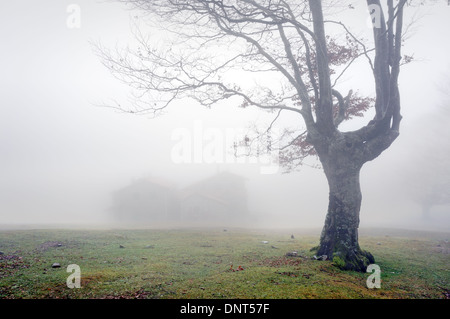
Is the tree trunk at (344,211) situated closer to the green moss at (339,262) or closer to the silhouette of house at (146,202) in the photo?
the green moss at (339,262)

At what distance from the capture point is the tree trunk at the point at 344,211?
9.21 meters

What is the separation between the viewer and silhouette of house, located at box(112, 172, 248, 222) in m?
59.5

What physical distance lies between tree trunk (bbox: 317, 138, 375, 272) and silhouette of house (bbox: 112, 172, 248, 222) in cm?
5000

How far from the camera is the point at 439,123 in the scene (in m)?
53.4

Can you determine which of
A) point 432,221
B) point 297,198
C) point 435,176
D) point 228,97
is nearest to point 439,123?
A: point 435,176

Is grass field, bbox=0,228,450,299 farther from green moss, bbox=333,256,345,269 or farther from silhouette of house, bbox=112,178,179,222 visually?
silhouette of house, bbox=112,178,179,222

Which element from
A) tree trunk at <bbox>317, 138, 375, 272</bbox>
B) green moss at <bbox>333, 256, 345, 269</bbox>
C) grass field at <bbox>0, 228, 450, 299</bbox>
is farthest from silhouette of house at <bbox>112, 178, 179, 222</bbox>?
green moss at <bbox>333, 256, 345, 269</bbox>

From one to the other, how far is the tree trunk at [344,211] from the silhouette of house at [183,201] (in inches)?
1968

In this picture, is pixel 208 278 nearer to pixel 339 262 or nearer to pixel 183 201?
pixel 339 262

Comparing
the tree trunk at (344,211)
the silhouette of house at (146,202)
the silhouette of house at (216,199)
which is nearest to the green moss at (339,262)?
the tree trunk at (344,211)

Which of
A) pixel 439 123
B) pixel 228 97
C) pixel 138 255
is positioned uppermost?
pixel 439 123

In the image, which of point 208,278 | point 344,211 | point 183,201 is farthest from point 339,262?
point 183,201

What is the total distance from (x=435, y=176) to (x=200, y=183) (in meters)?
52.1

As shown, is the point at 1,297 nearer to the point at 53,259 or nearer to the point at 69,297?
the point at 69,297
